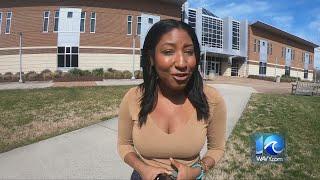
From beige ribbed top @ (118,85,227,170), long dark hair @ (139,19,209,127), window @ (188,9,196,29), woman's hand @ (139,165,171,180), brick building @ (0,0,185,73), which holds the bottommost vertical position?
woman's hand @ (139,165,171,180)

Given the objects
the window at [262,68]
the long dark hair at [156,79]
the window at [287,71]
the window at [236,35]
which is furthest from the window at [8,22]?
the long dark hair at [156,79]

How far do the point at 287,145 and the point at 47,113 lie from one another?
728 cm

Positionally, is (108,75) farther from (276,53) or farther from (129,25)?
(276,53)

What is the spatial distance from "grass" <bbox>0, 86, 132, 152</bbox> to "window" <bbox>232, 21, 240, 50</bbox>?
3604 centimetres

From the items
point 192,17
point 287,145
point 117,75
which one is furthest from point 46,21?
point 287,145

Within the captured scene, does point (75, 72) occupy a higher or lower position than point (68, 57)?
lower

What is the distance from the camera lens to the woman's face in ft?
6.68

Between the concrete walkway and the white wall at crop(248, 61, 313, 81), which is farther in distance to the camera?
the white wall at crop(248, 61, 313, 81)

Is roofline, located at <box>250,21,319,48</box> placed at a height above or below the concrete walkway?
above

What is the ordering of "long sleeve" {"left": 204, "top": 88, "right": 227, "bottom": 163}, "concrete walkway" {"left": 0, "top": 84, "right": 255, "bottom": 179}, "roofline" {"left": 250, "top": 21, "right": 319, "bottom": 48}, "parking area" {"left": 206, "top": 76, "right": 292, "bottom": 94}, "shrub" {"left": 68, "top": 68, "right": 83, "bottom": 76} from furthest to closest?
1. "roofline" {"left": 250, "top": 21, "right": 319, "bottom": 48}
2. "shrub" {"left": 68, "top": 68, "right": 83, "bottom": 76}
3. "parking area" {"left": 206, "top": 76, "right": 292, "bottom": 94}
4. "concrete walkway" {"left": 0, "top": 84, "right": 255, "bottom": 179}
5. "long sleeve" {"left": 204, "top": 88, "right": 227, "bottom": 163}

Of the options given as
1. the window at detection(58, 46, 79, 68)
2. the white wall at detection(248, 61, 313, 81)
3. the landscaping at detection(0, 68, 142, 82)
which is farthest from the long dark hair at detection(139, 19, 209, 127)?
the white wall at detection(248, 61, 313, 81)

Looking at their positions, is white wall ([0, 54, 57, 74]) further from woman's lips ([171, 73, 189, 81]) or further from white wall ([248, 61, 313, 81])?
woman's lips ([171, 73, 189, 81])

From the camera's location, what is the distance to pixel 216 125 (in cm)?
227

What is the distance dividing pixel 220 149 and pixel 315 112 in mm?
11420
